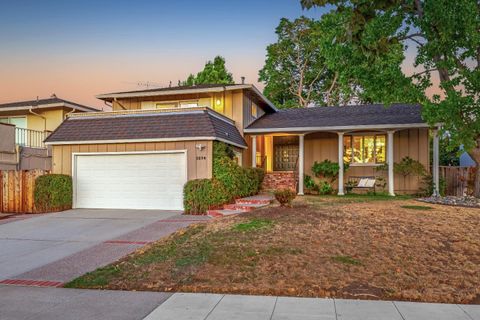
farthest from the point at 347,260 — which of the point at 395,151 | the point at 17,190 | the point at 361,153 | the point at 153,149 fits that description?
the point at 17,190

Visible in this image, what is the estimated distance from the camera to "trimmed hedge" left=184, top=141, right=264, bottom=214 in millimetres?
12453

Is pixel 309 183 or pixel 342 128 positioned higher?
pixel 342 128

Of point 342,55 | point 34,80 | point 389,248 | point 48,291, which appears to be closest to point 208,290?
point 48,291

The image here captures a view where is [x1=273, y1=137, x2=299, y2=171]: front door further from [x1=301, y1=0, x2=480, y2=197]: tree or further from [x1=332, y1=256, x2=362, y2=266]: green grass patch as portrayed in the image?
[x1=332, y1=256, x2=362, y2=266]: green grass patch

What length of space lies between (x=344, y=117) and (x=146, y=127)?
9586mm

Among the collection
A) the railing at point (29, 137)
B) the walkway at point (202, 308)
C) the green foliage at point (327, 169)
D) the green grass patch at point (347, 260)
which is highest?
the railing at point (29, 137)

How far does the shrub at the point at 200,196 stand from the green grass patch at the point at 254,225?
3081 mm

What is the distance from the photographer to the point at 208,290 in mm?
5371

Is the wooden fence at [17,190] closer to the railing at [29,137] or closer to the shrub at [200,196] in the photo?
the railing at [29,137]

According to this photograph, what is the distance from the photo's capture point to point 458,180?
57.8ft

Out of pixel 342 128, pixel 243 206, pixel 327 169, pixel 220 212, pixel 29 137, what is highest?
pixel 342 128

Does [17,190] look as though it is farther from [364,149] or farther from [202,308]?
[364,149]

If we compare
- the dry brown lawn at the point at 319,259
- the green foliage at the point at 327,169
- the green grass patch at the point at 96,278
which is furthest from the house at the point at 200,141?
the green grass patch at the point at 96,278

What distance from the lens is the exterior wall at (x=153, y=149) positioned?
1330 cm
